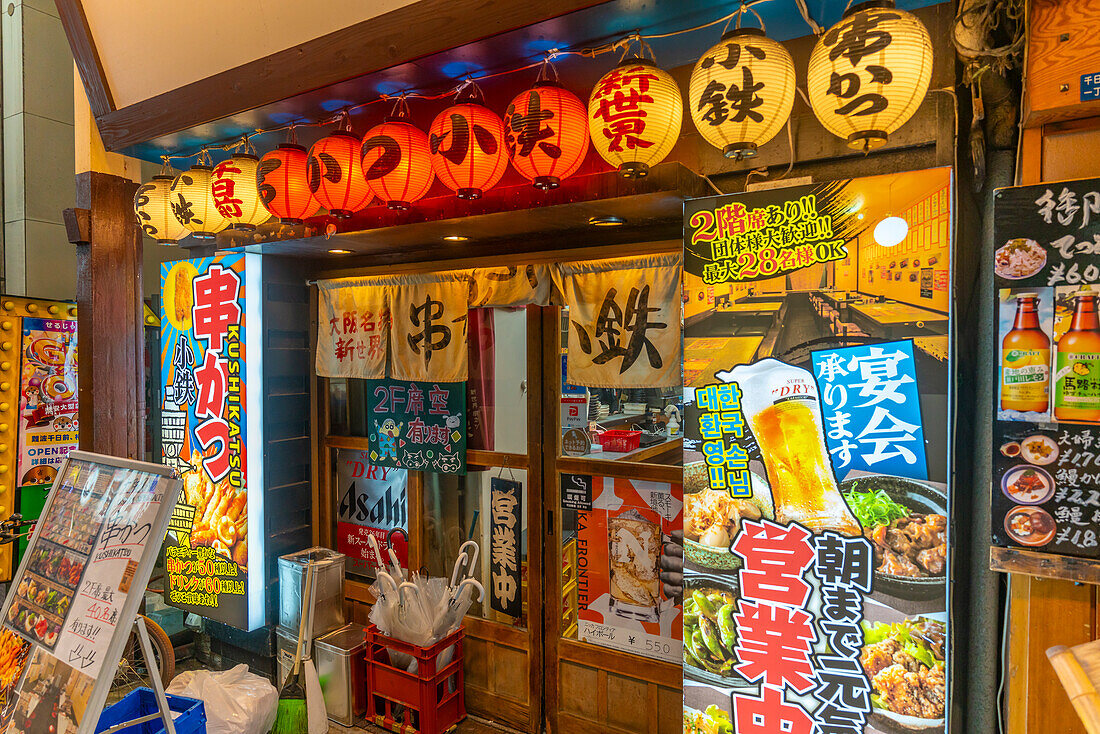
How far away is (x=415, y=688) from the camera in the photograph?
16.6ft

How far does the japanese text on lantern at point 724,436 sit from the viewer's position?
136 inches

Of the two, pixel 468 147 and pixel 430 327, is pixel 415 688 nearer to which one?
pixel 430 327

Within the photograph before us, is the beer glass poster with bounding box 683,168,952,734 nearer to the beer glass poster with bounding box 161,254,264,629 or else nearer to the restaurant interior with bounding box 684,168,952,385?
the restaurant interior with bounding box 684,168,952,385

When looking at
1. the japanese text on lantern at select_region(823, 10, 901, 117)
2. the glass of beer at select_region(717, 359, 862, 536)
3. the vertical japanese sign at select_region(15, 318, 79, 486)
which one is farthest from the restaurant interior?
the vertical japanese sign at select_region(15, 318, 79, 486)

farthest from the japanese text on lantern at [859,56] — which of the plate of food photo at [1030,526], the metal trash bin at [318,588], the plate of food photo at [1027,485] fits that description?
the metal trash bin at [318,588]

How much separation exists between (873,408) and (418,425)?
3.97 metres

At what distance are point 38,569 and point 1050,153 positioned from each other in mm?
5828

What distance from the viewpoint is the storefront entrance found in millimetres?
4785

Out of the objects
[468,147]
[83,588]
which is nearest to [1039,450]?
[468,147]

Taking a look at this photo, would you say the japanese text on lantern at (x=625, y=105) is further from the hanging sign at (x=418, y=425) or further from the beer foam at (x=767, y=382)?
the hanging sign at (x=418, y=425)

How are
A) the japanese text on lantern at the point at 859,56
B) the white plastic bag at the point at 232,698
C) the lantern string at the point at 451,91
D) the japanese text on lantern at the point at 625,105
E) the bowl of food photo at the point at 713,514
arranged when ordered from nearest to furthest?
1. the japanese text on lantern at the point at 859,56
2. the japanese text on lantern at the point at 625,105
3. the bowl of food photo at the point at 713,514
4. the lantern string at the point at 451,91
5. the white plastic bag at the point at 232,698

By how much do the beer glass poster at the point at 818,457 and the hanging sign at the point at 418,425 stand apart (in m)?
2.58

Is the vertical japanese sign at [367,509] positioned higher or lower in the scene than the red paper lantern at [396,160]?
Result: lower

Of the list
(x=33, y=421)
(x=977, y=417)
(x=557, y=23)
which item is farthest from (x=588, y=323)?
(x=33, y=421)
